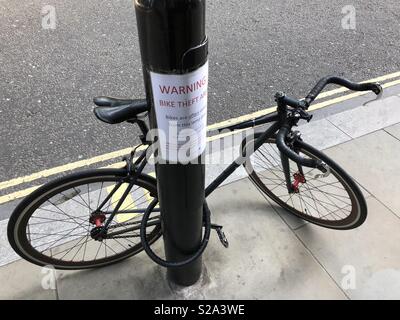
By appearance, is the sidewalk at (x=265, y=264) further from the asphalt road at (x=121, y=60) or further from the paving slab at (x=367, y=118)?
the asphalt road at (x=121, y=60)

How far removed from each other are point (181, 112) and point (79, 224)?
1.86m

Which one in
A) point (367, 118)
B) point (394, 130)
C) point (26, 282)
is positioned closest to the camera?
point (26, 282)

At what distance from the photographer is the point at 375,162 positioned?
11.6 feet

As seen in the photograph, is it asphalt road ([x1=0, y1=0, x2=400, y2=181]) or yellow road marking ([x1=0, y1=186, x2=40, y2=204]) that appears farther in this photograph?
asphalt road ([x1=0, y1=0, x2=400, y2=181])

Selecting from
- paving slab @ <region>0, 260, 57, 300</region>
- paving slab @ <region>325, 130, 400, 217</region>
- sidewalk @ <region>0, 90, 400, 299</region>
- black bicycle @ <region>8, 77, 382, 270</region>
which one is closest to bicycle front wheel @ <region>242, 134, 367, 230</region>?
black bicycle @ <region>8, 77, 382, 270</region>

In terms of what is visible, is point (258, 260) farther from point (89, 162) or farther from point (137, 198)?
point (89, 162)

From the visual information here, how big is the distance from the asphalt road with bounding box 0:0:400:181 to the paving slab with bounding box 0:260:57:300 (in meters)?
1.09

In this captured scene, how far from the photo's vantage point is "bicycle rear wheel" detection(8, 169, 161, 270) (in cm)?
218

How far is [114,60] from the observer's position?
4941mm

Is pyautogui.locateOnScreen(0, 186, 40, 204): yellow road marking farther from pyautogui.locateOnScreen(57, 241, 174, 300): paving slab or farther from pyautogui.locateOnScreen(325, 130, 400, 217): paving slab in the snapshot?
pyautogui.locateOnScreen(325, 130, 400, 217): paving slab

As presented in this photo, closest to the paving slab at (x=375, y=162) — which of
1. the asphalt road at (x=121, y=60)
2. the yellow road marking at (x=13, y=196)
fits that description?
the asphalt road at (x=121, y=60)

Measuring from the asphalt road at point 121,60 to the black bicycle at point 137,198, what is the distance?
87 cm

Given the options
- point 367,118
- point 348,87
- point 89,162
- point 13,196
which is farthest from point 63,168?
point 367,118
